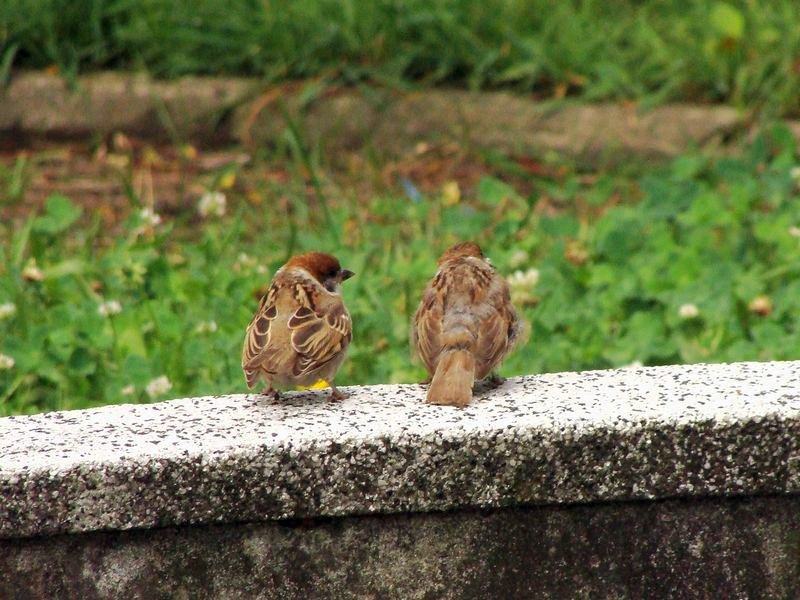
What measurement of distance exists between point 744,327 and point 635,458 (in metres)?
2.39

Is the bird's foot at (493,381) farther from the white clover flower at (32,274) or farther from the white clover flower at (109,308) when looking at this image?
the white clover flower at (32,274)

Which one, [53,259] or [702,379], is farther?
[53,259]

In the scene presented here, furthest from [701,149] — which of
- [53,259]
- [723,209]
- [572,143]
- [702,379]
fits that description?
[702,379]

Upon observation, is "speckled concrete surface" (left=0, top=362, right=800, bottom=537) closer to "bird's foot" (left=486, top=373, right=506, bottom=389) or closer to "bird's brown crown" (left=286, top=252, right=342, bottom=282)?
"bird's foot" (left=486, top=373, right=506, bottom=389)

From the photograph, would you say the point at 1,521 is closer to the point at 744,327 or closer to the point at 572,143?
the point at 744,327

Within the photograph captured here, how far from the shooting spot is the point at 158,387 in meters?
4.59

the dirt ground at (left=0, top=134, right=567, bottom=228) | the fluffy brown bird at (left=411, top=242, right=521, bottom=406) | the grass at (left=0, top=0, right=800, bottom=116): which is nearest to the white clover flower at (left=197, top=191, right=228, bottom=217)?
the dirt ground at (left=0, top=134, right=567, bottom=228)

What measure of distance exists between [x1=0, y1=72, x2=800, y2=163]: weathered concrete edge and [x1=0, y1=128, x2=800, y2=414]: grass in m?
0.36

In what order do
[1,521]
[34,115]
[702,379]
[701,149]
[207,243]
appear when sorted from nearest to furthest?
[1,521] < [702,379] < [207,243] < [701,149] < [34,115]

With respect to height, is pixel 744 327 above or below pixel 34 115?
below

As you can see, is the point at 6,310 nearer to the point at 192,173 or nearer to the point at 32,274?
the point at 32,274

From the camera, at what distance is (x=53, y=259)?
594 cm

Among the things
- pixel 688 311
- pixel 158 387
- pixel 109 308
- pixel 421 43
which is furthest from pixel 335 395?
pixel 421 43

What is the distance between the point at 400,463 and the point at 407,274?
275 centimetres
